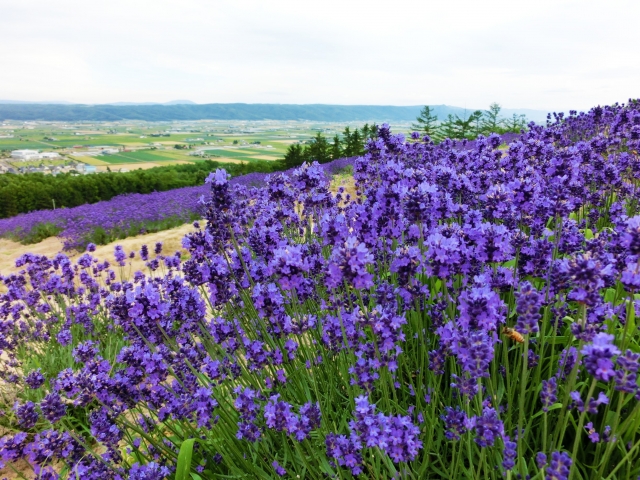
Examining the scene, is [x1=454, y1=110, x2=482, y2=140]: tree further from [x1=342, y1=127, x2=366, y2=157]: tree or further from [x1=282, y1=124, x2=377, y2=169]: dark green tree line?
[x1=342, y1=127, x2=366, y2=157]: tree

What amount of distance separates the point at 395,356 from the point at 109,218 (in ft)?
45.1

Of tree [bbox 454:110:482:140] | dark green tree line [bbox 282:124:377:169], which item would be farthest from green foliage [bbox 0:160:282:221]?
tree [bbox 454:110:482:140]

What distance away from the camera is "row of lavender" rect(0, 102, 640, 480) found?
4.80ft

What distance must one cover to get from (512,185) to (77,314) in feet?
17.1

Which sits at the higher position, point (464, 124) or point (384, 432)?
point (464, 124)

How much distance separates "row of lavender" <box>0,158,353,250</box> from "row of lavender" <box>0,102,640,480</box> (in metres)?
9.68

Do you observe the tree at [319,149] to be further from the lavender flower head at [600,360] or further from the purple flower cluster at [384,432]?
the lavender flower head at [600,360]

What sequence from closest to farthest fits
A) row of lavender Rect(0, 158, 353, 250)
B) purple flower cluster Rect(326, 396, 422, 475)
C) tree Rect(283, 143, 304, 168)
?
purple flower cluster Rect(326, 396, 422, 475) → row of lavender Rect(0, 158, 353, 250) → tree Rect(283, 143, 304, 168)

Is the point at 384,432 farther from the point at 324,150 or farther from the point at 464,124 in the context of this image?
the point at 464,124

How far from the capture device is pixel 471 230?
193cm

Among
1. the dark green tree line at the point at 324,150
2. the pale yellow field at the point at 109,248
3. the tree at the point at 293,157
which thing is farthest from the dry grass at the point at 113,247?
the tree at the point at 293,157

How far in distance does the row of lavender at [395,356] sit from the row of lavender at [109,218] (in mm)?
9684

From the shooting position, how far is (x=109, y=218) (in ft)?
43.3

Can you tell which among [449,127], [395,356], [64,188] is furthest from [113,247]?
[449,127]
